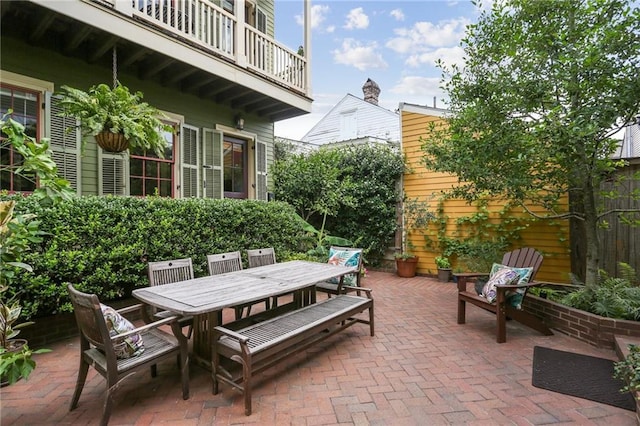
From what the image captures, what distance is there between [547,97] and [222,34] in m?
4.82

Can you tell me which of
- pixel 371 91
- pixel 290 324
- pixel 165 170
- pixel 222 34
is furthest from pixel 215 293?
pixel 371 91

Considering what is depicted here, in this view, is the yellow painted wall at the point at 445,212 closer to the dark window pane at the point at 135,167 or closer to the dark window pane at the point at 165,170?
the dark window pane at the point at 165,170

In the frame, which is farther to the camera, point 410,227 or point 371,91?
point 371,91

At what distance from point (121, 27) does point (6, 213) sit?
3.06 m

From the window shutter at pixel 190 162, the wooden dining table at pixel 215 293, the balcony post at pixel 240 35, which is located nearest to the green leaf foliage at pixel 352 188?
the window shutter at pixel 190 162

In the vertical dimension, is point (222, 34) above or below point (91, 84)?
above

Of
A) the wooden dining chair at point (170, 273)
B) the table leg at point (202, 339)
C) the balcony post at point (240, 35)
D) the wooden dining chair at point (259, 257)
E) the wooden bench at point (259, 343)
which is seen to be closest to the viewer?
the wooden bench at point (259, 343)

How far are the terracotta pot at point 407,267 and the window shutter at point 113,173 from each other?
5.36 metres

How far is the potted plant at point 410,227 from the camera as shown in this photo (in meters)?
6.70

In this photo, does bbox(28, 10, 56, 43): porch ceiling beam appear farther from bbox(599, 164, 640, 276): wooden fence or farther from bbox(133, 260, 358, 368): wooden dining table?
bbox(599, 164, 640, 276): wooden fence

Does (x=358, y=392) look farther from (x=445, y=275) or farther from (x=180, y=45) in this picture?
(x=180, y=45)

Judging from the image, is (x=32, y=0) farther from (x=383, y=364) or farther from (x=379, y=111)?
(x=379, y=111)

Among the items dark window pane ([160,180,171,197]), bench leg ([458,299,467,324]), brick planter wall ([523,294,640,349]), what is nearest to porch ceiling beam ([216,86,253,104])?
dark window pane ([160,180,171,197])

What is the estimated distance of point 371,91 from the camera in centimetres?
1418
